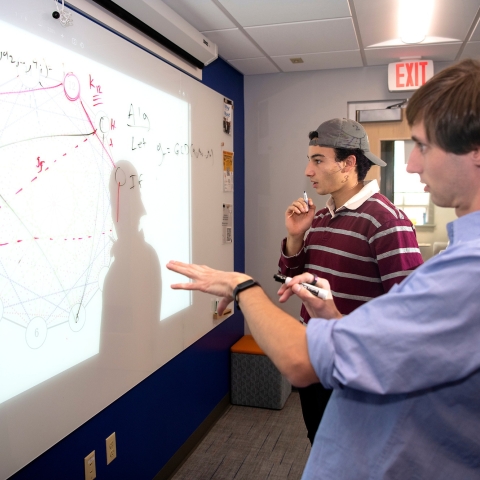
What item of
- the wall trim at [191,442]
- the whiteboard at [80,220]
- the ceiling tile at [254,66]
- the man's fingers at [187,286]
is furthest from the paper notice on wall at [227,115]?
the man's fingers at [187,286]

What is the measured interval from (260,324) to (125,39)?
5.28ft

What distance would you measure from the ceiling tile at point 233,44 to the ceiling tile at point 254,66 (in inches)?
3.8

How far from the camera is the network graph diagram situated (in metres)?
1.42

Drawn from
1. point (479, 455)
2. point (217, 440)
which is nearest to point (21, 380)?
point (479, 455)

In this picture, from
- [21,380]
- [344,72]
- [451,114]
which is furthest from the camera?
[344,72]

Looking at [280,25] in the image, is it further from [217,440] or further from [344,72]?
[217,440]

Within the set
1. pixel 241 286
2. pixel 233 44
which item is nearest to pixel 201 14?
pixel 233 44

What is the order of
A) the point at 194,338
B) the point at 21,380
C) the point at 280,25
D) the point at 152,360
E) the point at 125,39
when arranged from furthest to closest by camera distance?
1. the point at 194,338
2. the point at 280,25
3. the point at 152,360
4. the point at 125,39
5. the point at 21,380

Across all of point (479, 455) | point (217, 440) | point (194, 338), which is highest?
point (479, 455)

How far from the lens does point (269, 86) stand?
372cm

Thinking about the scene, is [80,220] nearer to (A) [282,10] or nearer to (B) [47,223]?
(B) [47,223]

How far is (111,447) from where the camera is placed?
6.59 ft

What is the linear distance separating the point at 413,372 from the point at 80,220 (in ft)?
4.40

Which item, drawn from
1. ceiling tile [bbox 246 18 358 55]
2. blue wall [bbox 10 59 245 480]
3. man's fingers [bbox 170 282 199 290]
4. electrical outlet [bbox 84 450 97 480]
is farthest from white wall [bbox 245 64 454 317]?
man's fingers [bbox 170 282 199 290]
